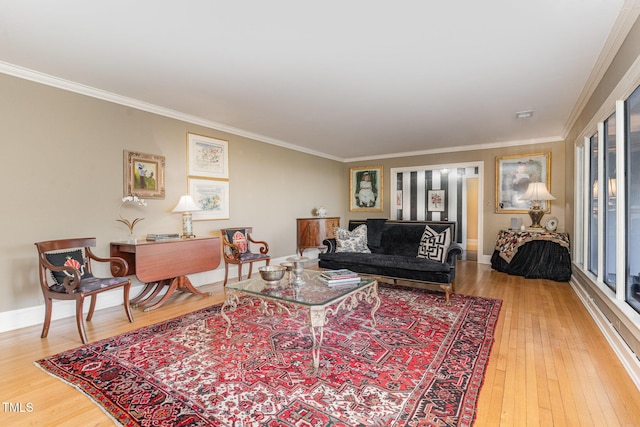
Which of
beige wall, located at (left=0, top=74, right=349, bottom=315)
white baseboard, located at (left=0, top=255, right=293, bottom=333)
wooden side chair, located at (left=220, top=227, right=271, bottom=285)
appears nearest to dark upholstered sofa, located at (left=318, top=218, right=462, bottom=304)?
wooden side chair, located at (left=220, top=227, right=271, bottom=285)

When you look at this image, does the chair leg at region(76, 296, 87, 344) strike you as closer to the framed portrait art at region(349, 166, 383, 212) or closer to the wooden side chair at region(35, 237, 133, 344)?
the wooden side chair at region(35, 237, 133, 344)

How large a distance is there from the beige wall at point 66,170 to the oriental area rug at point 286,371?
1.25 metres

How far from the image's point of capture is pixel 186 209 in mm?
3639

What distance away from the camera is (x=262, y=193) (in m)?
5.19

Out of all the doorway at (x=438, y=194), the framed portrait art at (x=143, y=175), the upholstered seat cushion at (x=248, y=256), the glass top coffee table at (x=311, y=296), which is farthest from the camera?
the doorway at (x=438, y=194)

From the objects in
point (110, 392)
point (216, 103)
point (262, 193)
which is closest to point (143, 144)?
point (216, 103)

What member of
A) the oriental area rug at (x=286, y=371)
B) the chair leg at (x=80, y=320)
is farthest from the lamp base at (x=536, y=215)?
the chair leg at (x=80, y=320)

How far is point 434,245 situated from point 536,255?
2001 mm

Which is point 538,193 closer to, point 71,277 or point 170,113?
point 170,113

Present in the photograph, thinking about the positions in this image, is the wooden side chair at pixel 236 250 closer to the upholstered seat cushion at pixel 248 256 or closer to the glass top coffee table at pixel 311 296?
the upholstered seat cushion at pixel 248 256

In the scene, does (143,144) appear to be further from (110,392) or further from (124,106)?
(110,392)

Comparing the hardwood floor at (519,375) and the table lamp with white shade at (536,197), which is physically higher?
the table lamp with white shade at (536,197)

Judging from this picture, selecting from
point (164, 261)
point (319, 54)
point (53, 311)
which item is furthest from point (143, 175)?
point (319, 54)

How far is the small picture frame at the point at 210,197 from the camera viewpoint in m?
4.14
